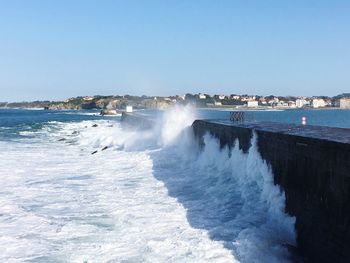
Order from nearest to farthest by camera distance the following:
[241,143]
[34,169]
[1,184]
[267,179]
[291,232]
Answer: [291,232] → [267,179] → [241,143] → [1,184] → [34,169]

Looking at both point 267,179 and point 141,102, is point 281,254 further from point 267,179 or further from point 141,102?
point 141,102

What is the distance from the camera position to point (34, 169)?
18.8m

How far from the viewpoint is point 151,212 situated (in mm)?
10680

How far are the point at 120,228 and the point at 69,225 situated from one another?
3.70ft

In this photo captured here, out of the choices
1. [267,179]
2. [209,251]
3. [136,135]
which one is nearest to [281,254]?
[209,251]

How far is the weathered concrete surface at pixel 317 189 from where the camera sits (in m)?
6.74

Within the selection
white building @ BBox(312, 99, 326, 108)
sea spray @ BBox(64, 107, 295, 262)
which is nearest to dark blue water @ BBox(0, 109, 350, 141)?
sea spray @ BBox(64, 107, 295, 262)

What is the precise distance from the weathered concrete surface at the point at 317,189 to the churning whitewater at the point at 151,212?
1.37ft

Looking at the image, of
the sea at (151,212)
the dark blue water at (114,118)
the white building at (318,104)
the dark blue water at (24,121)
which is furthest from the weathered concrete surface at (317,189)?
→ the white building at (318,104)

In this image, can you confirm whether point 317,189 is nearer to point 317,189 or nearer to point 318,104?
point 317,189

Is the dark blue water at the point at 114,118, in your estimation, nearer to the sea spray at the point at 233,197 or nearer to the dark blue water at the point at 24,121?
the dark blue water at the point at 24,121

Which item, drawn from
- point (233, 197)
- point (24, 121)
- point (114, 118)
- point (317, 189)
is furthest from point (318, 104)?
point (317, 189)

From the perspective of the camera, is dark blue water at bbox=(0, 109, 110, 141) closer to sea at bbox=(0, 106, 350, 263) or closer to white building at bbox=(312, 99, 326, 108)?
sea at bbox=(0, 106, 350, 263)

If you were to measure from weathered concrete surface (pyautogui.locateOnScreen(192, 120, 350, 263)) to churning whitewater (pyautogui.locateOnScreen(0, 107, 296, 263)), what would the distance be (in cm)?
42
